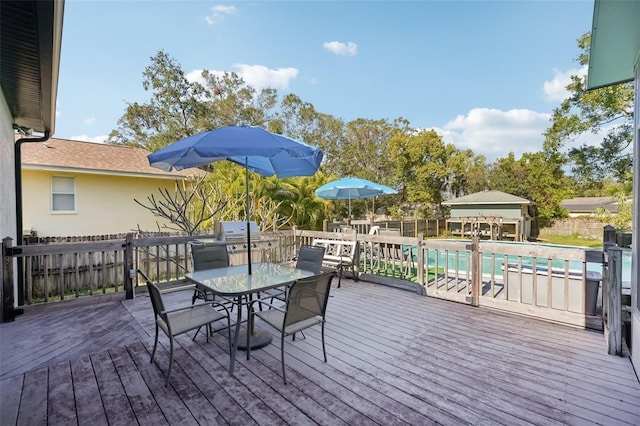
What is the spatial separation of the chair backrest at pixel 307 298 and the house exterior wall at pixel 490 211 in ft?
64.0

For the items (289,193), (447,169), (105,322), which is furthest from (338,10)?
(447,169)

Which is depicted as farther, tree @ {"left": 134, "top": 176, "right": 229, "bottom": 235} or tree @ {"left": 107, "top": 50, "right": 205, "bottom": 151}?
tree @ {"left": 107, "top": 50, "right": 205, "bottom": 151}

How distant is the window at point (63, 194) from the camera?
8883 mm

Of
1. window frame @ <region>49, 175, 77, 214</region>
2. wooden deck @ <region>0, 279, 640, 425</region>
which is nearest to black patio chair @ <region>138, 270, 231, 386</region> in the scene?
wooden deck @ <region>0, 279, 640, 425</region>

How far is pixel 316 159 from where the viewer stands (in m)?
4.07

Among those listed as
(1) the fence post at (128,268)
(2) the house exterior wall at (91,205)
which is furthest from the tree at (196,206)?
(1) the fence post at (128,268)

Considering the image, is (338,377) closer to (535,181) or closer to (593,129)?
(593,129)

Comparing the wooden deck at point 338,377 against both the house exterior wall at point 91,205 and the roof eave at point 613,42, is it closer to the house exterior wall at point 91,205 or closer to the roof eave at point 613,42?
the roof eave at point 613,42

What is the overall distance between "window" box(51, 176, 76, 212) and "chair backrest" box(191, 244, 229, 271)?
7.60 meters

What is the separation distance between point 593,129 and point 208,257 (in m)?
16.8

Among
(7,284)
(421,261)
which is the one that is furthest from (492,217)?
(7,284)

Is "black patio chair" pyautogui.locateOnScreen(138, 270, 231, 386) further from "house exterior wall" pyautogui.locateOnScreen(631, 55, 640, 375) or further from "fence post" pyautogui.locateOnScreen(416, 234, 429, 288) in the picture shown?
"house exterior wall" pyautogui.locateOnScreen(631, 55, 640, 375)

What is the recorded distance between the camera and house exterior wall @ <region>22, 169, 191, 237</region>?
8562mm

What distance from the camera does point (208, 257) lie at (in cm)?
424
